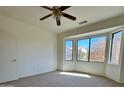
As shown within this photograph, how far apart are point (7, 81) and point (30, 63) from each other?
122 cm

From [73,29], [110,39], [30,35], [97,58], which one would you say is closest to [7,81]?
[30,35]

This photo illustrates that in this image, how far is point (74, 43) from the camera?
5.73 metres

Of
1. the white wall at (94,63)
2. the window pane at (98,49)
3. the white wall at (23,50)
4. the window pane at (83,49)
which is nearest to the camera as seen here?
the white wall at (94,63)

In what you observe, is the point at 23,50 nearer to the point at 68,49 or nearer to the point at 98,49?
the point at 68,49

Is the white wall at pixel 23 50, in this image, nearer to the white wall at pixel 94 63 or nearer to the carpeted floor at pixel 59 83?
the carpeted floor at pixel 59 83

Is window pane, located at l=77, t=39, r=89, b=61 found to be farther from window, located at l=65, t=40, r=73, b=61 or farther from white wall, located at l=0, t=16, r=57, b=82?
white wall, located at l=0, t=16, r=57, b=82

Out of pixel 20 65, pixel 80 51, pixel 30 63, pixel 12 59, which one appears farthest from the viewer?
pixel 80 51

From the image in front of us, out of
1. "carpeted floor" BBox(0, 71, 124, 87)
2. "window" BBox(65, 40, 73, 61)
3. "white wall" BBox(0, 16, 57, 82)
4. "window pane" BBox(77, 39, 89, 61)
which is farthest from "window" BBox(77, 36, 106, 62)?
"white wall" BBox(0, 16, 57, 82)

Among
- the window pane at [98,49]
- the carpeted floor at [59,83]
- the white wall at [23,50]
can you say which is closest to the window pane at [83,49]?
the window pane at [98,49]

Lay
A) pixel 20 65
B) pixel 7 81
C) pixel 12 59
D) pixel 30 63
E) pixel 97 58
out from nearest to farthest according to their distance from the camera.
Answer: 1. pixel 7 81
2. pixel 12 59
3. pixel 20 65
4. pixel 30 63
5. pixel 97 58

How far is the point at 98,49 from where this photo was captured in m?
4.73

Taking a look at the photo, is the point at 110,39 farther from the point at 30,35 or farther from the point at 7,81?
the point at 7,81

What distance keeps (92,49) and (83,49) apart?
0.59 meters

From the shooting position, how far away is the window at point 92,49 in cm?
458
